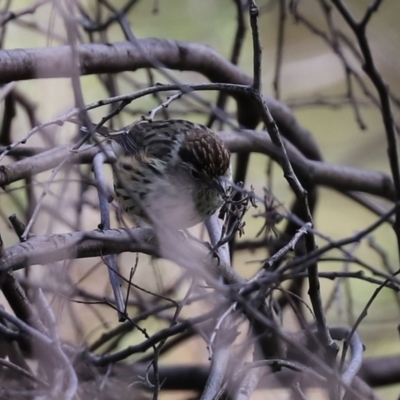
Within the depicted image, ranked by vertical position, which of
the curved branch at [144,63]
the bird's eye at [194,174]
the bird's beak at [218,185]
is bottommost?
the bird's beak at [218,185]

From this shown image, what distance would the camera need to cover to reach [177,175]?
4.04 meters

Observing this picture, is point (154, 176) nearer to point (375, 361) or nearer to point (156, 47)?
point (156, 47)

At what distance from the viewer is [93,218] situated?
23.1ft

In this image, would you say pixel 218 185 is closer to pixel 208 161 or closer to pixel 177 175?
pixel 208 161

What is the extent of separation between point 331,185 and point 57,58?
184 cm

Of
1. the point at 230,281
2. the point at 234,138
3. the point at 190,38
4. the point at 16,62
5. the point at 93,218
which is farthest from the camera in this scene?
the point at 190,38

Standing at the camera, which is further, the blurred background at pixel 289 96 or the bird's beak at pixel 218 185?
the blurred background at pixel 289 96

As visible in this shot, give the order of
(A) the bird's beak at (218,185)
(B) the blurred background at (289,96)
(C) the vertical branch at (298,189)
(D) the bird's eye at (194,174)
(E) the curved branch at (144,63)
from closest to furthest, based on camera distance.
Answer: (C) the vertical branch at (298,189) < (E) the curved branch at (144,63) < (A) the bird's beak at (218,185) < (D) the bird's eye at (194,174) < (B) the blurred background at (289,96)

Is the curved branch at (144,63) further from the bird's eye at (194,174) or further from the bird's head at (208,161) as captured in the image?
the bird's eye at (194,174)

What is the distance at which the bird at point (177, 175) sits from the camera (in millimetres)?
3787

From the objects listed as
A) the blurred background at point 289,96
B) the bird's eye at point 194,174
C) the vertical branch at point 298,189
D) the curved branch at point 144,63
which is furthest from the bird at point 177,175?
the blurred background at point 289,96

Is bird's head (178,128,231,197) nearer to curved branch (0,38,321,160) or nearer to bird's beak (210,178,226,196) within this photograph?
bird's beak (210,178,226,196)

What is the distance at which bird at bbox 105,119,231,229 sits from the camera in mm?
3787

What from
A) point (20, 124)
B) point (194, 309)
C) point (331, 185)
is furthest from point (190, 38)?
point (331, 185)
